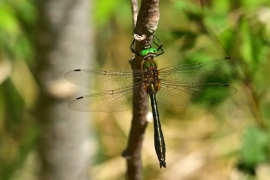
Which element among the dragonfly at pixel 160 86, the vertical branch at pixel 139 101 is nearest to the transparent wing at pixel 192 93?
the dragonfly at pixel 160 86

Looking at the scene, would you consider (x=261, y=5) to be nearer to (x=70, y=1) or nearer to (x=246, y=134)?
(x=246, y=134)

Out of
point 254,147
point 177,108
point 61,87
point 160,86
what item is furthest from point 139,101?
point 177,108

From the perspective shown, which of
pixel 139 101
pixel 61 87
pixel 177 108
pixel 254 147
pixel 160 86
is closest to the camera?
pixel 139 101

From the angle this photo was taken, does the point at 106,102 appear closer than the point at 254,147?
Yes

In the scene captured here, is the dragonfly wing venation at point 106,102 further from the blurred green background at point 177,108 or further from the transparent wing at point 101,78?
the blurred green background at point 177,108

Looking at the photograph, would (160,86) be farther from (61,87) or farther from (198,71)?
(61,87)

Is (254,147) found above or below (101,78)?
below

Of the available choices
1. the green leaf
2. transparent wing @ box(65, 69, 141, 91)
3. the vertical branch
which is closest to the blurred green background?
the green leaf
